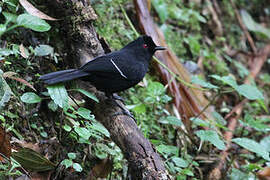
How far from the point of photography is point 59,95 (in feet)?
8.96

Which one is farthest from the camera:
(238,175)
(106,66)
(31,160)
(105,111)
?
(238,175)

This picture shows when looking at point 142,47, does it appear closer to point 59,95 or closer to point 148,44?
point 148,44

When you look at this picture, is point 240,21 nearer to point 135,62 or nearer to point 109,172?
point 135,62

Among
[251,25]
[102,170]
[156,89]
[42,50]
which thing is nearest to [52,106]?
[42,50]

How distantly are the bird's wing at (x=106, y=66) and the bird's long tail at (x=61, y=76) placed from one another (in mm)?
67

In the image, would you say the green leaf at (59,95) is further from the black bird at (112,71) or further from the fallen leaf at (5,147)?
the fallen leaf at (5,147)

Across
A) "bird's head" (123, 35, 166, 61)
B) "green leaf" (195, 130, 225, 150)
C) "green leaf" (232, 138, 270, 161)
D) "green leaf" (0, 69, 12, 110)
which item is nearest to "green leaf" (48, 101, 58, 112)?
"green leaf" (0, 69, 12, 110)

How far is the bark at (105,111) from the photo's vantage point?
2674 millimetres

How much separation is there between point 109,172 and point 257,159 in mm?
2493

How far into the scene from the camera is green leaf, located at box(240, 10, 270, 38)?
7.21 meters

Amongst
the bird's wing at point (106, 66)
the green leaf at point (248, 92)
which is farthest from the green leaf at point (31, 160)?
the green leaf at point (248, 92)

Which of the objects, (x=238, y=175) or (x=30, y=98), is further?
(x=238, y=175)

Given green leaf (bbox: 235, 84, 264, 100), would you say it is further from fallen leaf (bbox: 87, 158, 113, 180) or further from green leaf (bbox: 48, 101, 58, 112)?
green leaf (bbox: 48, 101, 58, 112)

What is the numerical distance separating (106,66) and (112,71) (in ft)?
0.30
